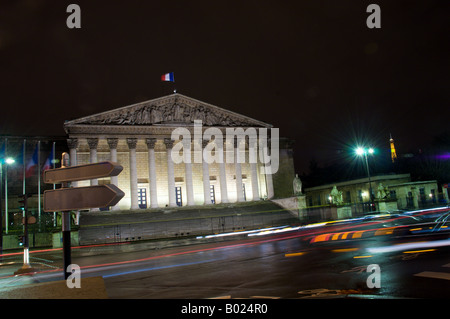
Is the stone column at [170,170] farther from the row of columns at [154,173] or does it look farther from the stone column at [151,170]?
the stone column at [151,170]

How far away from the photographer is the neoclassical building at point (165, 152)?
37938 mm

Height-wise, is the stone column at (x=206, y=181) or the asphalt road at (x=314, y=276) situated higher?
the stone column at (x=206, y=181)

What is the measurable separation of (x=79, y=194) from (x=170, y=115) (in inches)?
1456

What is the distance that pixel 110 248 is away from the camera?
2441 cm

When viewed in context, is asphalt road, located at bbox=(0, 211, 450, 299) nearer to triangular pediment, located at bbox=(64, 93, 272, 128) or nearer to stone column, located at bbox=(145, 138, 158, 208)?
stone column, located at bbox=(145, 138, 158, 208)

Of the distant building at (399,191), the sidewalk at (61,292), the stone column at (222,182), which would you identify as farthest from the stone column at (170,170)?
the sidewalk at (61,292)

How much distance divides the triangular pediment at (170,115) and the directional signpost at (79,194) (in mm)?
34256

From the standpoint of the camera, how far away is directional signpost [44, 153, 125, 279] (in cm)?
407

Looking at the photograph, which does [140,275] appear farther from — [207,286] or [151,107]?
[151,107]

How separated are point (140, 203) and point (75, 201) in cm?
3868

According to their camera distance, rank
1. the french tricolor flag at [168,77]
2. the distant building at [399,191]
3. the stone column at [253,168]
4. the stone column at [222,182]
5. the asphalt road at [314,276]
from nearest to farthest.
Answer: the asphalt road at [314,276] → the french tricolor flag at [168,77] → the stone column at [222,182] → the stone column at [253,168] → the distant building at [399,191]
